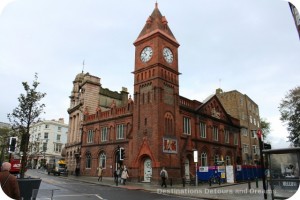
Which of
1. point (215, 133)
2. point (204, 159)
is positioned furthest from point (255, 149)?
point (204, 159)

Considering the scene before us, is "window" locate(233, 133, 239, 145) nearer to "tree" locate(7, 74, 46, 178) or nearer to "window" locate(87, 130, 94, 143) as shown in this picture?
"window" locate(87, 130, 94, 143)

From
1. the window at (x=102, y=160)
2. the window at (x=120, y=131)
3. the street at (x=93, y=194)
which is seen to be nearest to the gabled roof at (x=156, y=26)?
the window at (x=120, y=131)

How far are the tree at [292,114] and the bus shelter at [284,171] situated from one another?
32.0m

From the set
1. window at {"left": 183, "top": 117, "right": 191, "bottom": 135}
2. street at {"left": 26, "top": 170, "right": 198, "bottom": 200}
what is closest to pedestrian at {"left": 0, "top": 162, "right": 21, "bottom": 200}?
street at {"left": 26, "top": 170, "right": 198, "bottom": 200}

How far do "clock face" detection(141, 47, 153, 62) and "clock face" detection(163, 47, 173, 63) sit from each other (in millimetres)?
1663

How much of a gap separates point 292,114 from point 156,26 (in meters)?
24.5

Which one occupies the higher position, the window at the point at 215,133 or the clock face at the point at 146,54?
the clock face at the point at 146,54

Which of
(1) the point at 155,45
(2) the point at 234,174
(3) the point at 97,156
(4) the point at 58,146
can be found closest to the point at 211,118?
(2) the point at 234,174

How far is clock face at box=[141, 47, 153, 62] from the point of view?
32919mm

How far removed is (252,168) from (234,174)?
624 cm

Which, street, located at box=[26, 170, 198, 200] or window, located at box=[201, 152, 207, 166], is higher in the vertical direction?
window, located at box=[201, 152, 207, 166]

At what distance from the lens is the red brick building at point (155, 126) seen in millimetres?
29875

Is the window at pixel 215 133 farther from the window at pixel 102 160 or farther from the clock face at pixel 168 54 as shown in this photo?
the window at pixel 102 160

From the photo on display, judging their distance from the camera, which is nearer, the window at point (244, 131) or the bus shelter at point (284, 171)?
the bus shelter at point (284, 171)
